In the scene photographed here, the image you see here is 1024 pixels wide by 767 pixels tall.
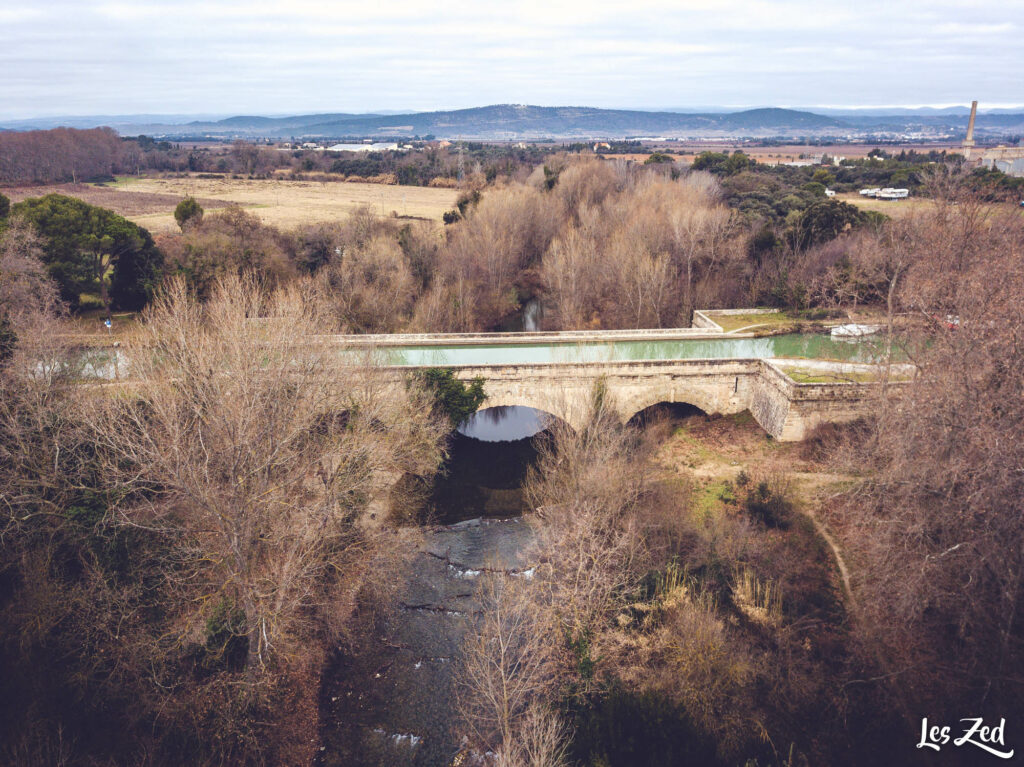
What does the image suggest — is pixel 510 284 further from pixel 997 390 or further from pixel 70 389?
pixel 997 390

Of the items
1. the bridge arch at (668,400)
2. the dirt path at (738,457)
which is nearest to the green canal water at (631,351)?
the bridge arch at (668,400)

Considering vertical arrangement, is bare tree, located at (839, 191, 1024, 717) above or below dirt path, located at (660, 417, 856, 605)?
above

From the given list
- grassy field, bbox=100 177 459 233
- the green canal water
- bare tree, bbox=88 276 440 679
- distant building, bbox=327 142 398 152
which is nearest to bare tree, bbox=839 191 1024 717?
the green canal water

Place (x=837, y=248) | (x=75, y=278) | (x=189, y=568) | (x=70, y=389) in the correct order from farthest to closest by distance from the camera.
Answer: (x=837, y=248)
(x=75, y=278)
(x=70, y=389)
(x=189, y=568)

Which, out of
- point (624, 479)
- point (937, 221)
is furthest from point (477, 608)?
point (937, 221)

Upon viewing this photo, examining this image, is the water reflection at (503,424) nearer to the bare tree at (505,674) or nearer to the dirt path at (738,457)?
the dirt path at (738,457)

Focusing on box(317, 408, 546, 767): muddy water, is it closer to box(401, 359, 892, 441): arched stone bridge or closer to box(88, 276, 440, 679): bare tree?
box(88, 276, 440, 679): bare tree

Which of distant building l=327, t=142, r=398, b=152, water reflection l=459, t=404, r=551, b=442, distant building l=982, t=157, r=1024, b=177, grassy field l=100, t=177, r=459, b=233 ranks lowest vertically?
water reflection l=459, t=404, r=551, b=442

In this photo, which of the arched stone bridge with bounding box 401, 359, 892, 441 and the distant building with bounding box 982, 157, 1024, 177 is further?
the distant building with bounding box 982, 157, 1024, 177
